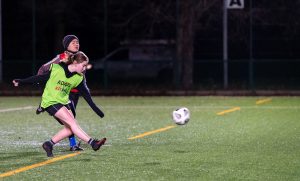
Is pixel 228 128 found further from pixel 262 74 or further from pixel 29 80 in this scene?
pixel 262 74

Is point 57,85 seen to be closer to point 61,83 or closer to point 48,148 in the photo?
point 61,83

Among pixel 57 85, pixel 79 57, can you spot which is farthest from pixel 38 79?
pixel 79 57

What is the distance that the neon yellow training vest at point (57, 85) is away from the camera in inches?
482

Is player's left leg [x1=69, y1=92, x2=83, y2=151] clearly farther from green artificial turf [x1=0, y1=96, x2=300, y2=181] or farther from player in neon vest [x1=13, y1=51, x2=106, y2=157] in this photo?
player in neon vest [x1=13, y1=51, x2=106, y2=157]

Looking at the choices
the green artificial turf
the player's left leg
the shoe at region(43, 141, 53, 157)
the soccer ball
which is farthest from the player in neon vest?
the soccer ball

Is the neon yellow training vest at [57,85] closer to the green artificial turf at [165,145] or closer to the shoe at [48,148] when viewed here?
the shoe at [48,148]

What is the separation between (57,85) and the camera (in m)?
12.2

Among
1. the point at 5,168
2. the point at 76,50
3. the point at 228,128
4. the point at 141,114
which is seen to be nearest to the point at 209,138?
the point at 228,128

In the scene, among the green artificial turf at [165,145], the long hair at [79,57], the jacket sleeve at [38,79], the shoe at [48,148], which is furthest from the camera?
the shoe at [48,148]

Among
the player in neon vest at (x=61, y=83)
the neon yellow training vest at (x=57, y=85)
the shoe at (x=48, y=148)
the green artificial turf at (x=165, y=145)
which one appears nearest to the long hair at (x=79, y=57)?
the player in neon vest at (x=61, y=83)

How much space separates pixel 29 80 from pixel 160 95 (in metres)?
19.1

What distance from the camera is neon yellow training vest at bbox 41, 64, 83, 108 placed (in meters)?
12.2

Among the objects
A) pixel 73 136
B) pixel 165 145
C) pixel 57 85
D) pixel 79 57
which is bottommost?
pixel 165 145

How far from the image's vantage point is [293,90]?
31641 millimetres
